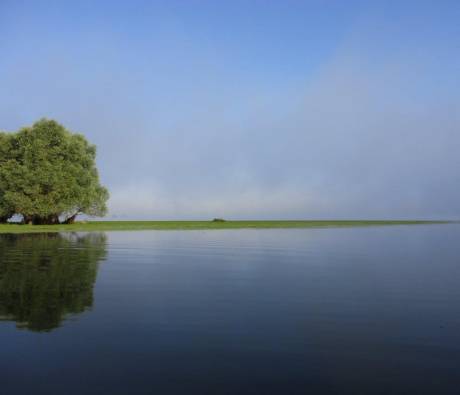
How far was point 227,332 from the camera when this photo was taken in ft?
39.2

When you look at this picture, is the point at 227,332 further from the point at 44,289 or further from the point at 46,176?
the point at 46,176

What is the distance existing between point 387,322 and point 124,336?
25.6 ft

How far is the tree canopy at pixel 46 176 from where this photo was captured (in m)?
81.2

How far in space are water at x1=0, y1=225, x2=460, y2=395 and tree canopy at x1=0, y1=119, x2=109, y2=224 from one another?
63.1m

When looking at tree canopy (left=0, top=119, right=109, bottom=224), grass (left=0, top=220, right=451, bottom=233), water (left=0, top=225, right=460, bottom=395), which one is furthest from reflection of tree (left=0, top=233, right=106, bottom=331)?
tree canopy (left=0, top=119, right=109, bottom=224)

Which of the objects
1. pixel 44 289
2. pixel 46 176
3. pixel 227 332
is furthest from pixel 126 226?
pixel 227 332

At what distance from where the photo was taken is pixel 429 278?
72.7 ft

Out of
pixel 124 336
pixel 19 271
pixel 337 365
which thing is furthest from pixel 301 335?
pixel 19 271

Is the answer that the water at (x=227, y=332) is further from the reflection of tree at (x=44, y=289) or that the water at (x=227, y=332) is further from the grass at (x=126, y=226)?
the grass at (x=126, y=226)

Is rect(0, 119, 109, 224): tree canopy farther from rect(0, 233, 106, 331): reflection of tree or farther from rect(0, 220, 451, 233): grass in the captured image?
rect(0, 233, 106, 331): reflection of tree

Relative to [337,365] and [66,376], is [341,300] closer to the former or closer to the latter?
[337,365]

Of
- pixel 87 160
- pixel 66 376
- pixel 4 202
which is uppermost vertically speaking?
pixel 87 160

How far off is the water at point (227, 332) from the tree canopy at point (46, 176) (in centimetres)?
6309

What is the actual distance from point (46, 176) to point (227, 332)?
77582 mm
